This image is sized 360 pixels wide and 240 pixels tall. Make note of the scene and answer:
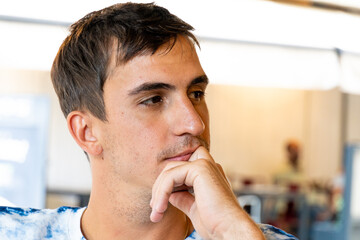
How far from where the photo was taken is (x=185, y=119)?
155 centimetres

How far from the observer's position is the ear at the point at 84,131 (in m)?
1.72

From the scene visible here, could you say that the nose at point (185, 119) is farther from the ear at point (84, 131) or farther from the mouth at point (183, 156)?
the ear at point (84, 131)

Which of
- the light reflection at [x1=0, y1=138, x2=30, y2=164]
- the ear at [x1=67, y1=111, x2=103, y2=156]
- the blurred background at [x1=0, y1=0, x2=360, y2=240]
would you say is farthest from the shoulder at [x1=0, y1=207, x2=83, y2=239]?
the light reflection at [x1=0, y1=138, x2=30, y2=164]

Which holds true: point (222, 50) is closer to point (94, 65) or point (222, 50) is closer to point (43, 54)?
point (43, 54)

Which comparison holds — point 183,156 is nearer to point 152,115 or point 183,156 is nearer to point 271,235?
point 152,115

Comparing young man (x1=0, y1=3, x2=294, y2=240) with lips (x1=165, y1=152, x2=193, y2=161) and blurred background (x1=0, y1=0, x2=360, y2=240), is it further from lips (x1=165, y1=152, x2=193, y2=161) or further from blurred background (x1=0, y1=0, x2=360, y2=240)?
blurred background (x1=0, y1=0, x2=360, y2=240)

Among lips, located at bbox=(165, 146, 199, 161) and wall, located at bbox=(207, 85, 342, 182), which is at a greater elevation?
wall, located at bbox=(207, 85, 342, 182)

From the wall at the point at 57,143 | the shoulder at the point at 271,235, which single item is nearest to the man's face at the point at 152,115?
the shoulder at the point at 271,235

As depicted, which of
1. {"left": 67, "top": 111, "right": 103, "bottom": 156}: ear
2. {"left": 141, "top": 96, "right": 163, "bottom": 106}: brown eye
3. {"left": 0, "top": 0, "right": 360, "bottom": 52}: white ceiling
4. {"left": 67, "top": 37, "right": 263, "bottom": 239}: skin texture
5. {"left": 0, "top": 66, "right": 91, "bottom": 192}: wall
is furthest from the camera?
{"left": 0, "top": 66, "right": 91, "bottom": 192}: wall

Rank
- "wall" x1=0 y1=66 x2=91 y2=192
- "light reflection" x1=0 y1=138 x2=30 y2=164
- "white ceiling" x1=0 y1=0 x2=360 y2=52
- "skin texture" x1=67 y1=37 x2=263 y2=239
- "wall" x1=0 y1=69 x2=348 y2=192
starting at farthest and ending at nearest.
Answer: "wall" x1=0 y1=69 x2=348 y2=192, "wall" x1=0 y1=66 x2=91 y2=192, "white ceiling" x1=0 y1=0 x2=360 y2=52, "light reflection" x1=0 y1=138 x2=30 y2=164, "skin texture" x1=67 y1=37 x2=263 y2=239

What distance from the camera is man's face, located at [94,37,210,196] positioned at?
1.56 meters

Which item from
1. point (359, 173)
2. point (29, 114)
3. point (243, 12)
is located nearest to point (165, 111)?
point (29, 114)

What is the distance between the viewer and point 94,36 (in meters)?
1.75

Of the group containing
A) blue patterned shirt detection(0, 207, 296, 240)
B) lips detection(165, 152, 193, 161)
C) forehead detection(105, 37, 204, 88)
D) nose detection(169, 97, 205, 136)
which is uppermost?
forehead detection(105, 37, 204, 88)
